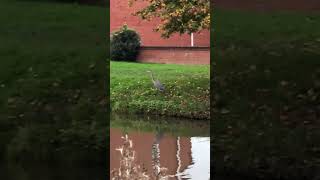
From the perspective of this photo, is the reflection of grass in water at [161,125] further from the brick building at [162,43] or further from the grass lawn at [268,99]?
the brick building at [162,43]

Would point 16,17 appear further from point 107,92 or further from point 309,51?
point 309,51

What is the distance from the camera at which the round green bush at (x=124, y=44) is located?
1939 centimetres

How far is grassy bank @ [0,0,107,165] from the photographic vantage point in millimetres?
4379

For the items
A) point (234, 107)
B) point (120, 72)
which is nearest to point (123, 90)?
point (120, 72)

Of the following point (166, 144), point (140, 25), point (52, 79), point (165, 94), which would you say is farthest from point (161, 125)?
point (140, 25)

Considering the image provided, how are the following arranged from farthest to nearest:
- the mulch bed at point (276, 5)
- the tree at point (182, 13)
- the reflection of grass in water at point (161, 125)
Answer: the tree at point (182, 13) < the reflection of grass in water at point (161, 125) < the mulch bed at point (276, 5)

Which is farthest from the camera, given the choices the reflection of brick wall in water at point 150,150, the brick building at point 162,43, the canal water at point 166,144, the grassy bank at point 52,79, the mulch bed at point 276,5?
the brick building at point 162,43

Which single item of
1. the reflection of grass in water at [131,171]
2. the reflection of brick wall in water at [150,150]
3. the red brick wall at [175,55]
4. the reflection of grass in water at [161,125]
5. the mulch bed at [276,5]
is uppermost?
the mulch bed at [276,5]

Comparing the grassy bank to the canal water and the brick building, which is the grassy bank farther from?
the brick building

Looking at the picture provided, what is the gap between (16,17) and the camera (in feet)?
14.4

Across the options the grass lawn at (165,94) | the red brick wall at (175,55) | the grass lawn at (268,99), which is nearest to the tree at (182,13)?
the grass lawn at (165,94)

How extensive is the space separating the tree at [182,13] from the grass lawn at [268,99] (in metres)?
4.69

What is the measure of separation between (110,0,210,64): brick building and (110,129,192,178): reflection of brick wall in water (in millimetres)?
9747

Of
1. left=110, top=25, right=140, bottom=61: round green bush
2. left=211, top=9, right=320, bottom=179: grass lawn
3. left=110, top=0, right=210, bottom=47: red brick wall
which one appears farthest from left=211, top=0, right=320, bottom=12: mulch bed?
left=110, top=25, right=140, bottom=61: round green bush
